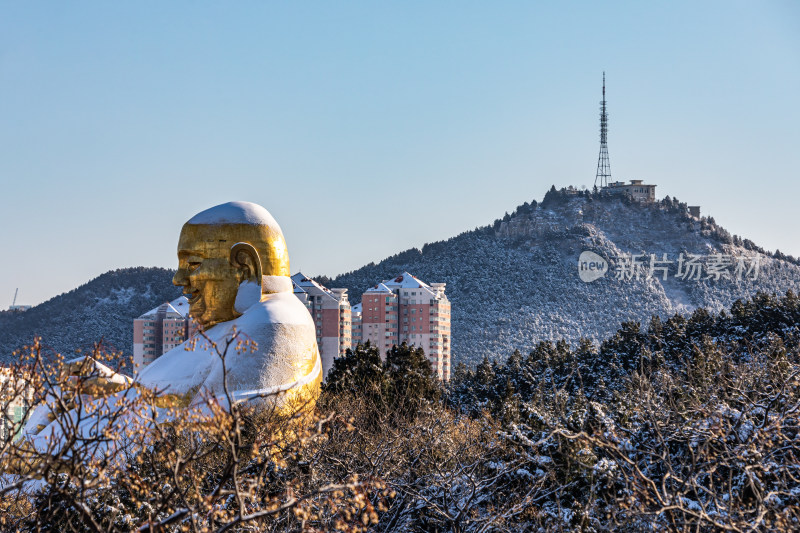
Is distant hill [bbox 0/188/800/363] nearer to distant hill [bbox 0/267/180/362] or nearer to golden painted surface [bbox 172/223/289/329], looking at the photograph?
distant hill [bbox 0/267/180/362]

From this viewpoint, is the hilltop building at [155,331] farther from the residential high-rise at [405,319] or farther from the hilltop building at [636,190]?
the hilltop building at [636,190]

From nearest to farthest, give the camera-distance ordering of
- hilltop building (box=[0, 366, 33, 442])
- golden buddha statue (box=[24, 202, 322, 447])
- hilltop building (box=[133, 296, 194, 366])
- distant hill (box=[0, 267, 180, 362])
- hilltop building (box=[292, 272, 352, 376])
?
hilltop building (box=[0, 366, 33, 442]), golden buddha statue (box=[24, 202, 322, 447]), hilltop building (box=[292, 272, 352, 376]), hilltop building (box=[133, 296, 194, 366]), distant hill (box=[0, 267, 180, 362])

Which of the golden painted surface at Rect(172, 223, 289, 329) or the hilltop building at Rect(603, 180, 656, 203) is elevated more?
the hilltop building at Rect(603, 180, 656, 203)

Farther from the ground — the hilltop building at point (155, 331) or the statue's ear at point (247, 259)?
the statue's ear at point (247, 259)

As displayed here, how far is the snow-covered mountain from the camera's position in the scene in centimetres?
8250

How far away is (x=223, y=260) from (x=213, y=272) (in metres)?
0.27

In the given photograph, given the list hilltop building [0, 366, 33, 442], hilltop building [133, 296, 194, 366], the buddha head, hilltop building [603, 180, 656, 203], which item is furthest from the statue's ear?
hilltop building [603, 180, 656, 203]

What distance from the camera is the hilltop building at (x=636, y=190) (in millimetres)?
111688

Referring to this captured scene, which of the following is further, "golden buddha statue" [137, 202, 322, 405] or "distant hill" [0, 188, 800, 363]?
"distant hill" [0, 188, 800, 363]

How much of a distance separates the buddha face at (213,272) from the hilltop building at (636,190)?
3765 inches

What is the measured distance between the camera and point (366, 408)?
24266 mm

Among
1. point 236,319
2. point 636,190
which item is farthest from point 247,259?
point 636,190

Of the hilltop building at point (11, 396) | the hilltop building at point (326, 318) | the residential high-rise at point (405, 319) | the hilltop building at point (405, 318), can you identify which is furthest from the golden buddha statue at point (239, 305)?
the hilltop building at point (405, 318)

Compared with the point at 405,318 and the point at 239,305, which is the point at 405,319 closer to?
the point at 405,318
